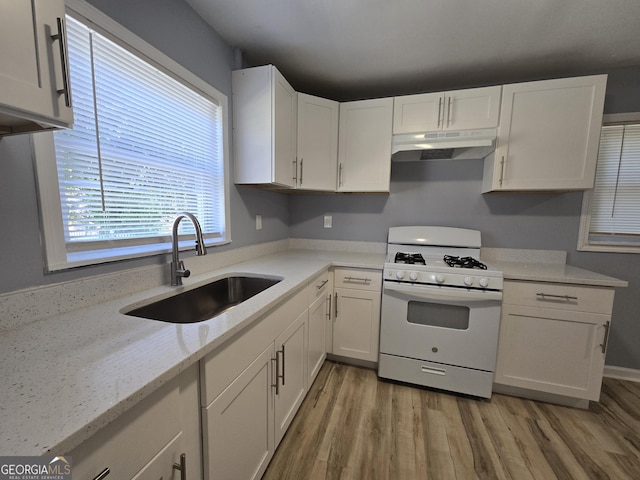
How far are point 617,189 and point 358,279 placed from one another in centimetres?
211

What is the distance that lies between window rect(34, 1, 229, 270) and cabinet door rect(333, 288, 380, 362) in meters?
1.18

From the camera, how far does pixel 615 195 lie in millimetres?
2004

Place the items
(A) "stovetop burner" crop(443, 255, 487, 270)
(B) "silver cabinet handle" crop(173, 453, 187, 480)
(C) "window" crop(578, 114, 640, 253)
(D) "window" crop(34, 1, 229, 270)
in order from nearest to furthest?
(B) "silver cabinet handle" crop(173, 453, 187, 480) < (D) "window" crop(34, 1, 229, 270) < (A) "stovetop burner" crop(443, 255, 487, 270) < (C) "window" crop(578, 114, 640, 253)

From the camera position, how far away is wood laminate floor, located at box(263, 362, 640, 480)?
4.31 ft

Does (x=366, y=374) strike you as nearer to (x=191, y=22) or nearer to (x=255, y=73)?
(x=255, y=73)

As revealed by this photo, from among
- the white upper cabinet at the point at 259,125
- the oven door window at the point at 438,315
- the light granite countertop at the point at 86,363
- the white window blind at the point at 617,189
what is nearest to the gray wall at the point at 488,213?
the white window blind at the point at 617,189

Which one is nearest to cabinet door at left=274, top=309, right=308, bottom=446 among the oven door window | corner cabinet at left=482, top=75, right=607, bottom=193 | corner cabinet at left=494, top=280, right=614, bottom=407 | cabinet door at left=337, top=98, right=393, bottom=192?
the oven door window

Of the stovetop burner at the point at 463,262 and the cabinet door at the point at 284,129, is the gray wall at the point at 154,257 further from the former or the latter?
the stovetop burner at the point at 463,262

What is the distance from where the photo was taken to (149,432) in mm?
602

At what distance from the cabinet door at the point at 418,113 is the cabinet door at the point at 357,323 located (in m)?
1.34

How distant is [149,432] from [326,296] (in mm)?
1515

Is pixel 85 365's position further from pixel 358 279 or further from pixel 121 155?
pixel 358 279

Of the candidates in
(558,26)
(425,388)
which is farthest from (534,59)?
(425,388)

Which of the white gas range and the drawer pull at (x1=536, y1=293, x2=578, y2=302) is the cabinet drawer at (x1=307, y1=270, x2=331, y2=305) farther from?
the drawer pull at (x1=536, y1=293, x2=578, y2=302)
